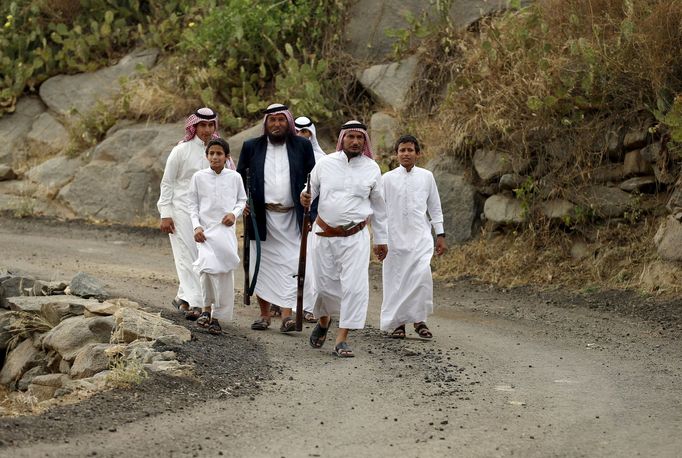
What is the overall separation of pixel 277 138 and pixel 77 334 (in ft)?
8.11

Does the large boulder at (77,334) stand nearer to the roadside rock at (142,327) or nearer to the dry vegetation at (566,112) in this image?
the roadside rock at (142,327)

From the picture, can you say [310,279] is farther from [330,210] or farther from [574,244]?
[574,244]

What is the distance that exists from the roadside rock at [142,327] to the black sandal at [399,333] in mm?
1852

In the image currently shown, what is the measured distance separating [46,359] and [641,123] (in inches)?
274

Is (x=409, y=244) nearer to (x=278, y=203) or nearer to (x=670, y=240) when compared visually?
(x=278, y=203)

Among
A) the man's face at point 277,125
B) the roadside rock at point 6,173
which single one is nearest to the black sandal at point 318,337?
the man's face at point 277,125

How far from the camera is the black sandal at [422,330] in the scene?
9.95 meters

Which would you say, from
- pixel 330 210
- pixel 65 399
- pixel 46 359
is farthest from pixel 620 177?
pixel 65 399

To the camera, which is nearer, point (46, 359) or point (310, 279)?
point (46, 359)

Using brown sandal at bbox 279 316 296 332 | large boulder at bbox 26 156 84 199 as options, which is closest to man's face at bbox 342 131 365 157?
brown sandal at bbox 279 316 296 332

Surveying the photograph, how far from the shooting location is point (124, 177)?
18.5 meters

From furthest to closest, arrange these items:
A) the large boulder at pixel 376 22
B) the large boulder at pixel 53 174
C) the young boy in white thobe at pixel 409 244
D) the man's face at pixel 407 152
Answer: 1. the large boulder at pixel 53 174
2. the large boulder at pixel 376 22
3. the man's face at pixel 407 152
4. the young boy in white thobe at pixel 409 244

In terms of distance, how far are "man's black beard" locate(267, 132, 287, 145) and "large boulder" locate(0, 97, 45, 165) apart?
11.3 m

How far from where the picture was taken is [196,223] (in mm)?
9758
